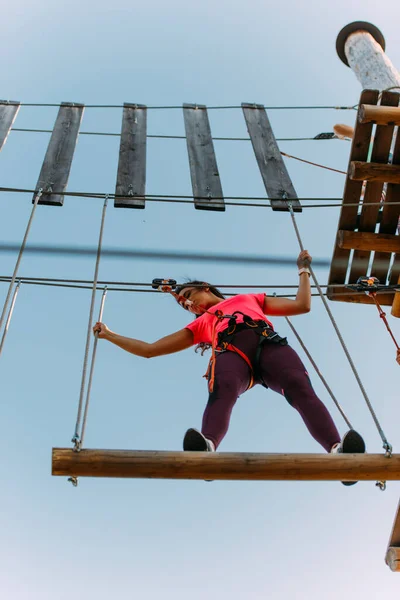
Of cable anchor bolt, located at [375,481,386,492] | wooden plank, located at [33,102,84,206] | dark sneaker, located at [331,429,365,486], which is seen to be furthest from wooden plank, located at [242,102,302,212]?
cable anchor bolt, located at [375,481,386,492]

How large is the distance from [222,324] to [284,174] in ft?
6.68

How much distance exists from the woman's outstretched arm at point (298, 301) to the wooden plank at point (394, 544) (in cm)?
182

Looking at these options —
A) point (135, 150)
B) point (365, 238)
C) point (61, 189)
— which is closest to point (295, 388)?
point (365, 238)

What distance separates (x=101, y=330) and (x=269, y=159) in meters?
2.62

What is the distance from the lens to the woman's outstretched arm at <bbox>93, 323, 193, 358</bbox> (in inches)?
146

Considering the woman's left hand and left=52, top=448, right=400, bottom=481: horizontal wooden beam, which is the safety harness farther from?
left=52, top=448, right=400, bottom=481: horizontal wooden beam

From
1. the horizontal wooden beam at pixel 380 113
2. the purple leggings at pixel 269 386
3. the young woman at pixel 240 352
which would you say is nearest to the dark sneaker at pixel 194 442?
the young woman at pixel 240 352

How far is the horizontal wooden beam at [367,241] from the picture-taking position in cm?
484

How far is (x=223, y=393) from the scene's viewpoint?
343cm

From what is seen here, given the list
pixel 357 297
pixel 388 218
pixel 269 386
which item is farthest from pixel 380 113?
pixel 269 386

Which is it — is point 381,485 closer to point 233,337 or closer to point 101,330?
point 233,337

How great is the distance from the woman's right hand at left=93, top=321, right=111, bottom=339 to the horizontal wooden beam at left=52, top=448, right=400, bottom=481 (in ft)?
3.36

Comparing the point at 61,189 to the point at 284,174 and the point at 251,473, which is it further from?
the point at 251,473

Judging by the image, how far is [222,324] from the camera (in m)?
3.83
